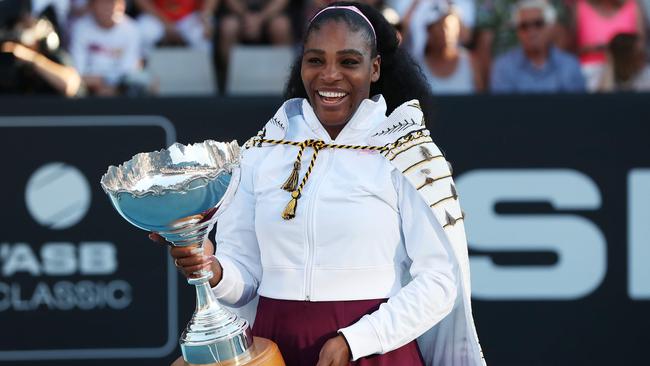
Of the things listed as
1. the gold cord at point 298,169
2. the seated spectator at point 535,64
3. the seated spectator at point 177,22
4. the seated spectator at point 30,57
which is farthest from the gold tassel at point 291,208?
the seated spectator at point 177,22

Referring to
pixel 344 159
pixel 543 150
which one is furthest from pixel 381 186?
pixel 543 150

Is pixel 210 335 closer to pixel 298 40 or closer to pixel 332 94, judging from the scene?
pixel 332 94

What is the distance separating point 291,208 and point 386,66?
0.53 m

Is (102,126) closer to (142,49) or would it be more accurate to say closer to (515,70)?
(142,49)

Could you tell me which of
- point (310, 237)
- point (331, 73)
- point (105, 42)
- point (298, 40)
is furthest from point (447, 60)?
point (310, 237)

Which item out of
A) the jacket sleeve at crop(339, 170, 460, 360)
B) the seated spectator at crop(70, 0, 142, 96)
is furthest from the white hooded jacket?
the seated spectator at crop(70, 0, 142, 96)

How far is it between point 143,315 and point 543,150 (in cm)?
221

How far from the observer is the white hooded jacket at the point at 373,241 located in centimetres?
291

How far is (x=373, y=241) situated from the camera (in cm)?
294

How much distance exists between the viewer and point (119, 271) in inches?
231

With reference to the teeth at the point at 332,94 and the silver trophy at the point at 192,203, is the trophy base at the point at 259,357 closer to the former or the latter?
the silver trophy at the point at 192,203

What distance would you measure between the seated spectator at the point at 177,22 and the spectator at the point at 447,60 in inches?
56.6

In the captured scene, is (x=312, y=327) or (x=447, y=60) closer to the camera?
(x=312, y=327)

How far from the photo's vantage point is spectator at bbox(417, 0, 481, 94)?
6836 millimetres
